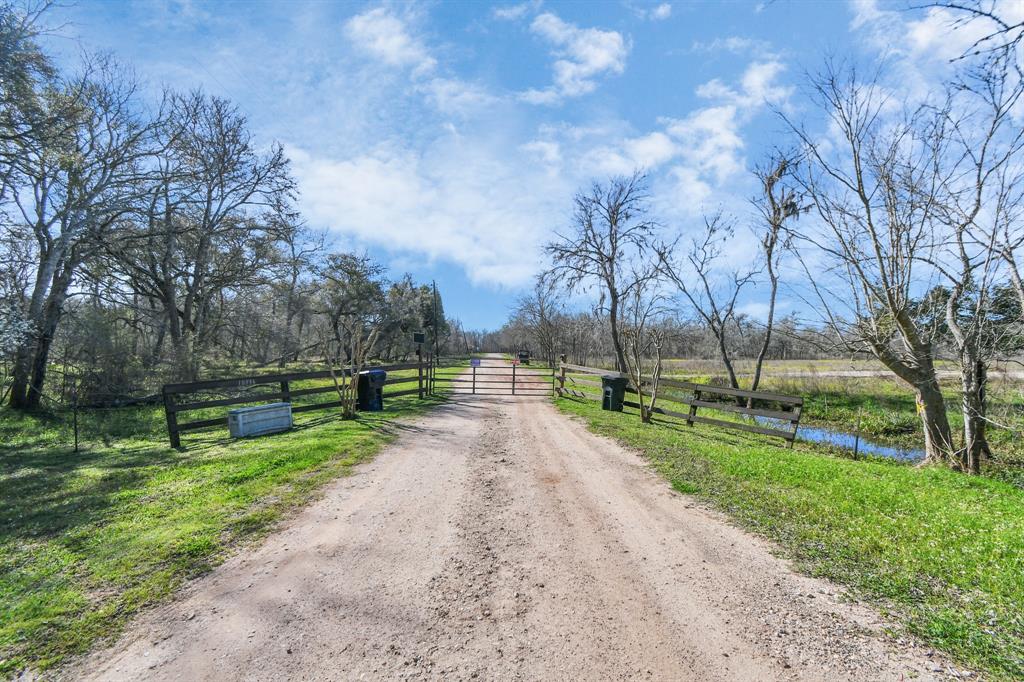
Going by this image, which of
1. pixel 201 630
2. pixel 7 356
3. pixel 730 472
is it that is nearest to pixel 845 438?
pixel 730 472

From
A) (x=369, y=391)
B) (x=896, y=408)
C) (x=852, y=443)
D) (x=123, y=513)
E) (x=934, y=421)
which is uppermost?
(x=369, y=391)

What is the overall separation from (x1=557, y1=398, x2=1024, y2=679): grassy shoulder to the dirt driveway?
1.12 ft

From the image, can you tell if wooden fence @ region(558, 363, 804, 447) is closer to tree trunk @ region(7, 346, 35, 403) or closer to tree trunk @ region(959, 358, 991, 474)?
tree trunk @ region(959, 358, 991, 474)

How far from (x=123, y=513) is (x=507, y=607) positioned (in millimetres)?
4726

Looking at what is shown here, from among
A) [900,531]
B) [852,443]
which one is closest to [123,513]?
[900,531]

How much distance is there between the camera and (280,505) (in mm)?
4805

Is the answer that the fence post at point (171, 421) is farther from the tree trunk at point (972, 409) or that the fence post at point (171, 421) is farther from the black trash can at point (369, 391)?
the tree trunk at point (972, 409)

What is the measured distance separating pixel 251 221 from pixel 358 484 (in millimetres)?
18319

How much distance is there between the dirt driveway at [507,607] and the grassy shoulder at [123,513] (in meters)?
0.38

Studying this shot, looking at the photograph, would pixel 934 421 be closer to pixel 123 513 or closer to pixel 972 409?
pixel 972 409

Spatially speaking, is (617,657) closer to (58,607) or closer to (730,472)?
(58,607)

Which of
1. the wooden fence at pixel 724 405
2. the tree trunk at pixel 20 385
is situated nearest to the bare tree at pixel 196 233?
the tree trunk at pixel 20 385

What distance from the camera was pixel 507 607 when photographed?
9.66 feet

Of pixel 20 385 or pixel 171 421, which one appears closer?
pixel 171 421
